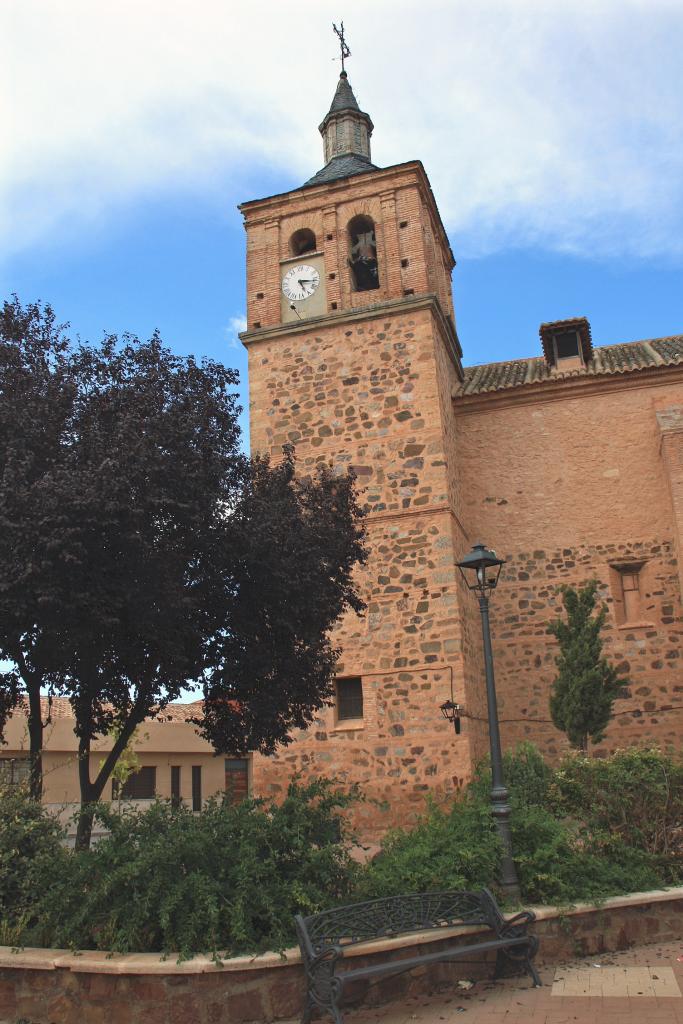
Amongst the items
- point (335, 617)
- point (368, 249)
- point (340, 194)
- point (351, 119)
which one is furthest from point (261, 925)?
point (351, 119)

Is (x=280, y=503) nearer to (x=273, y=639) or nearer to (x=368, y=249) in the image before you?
(x=273, y=639)

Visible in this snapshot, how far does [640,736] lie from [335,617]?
7707mm

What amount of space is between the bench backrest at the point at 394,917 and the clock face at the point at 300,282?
1279 cm

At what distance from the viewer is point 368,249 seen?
16688 millimetres

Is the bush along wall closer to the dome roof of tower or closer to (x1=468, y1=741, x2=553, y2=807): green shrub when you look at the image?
(x1=468, y1=741, x2=553, y2=807): green shrub

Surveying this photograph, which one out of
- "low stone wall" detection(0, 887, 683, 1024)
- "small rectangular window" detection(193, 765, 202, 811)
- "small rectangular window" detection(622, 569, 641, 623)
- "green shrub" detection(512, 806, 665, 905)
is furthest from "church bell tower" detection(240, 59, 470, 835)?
"small rectangular window" detection(193, 765, 202, 811)

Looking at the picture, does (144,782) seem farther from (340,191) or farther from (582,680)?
(340,191)

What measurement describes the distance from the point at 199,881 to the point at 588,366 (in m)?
13.9

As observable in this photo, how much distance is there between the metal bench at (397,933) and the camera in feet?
16.8

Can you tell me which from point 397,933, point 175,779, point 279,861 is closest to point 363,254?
point 279,861

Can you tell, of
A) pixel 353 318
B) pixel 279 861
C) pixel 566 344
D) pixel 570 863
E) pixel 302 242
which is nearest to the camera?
pixel 279 861

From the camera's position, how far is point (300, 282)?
1677 centimetres

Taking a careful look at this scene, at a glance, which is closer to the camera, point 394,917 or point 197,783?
point 394,917

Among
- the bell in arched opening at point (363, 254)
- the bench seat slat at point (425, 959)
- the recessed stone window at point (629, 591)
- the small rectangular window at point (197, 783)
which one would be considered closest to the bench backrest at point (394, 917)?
the bench seat slat at point (425, 959)
